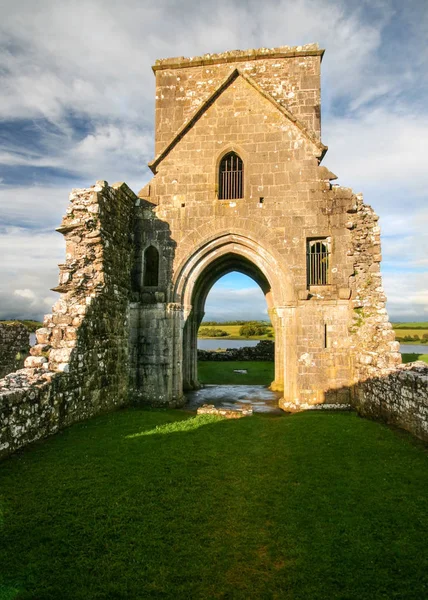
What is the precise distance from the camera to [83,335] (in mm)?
8930

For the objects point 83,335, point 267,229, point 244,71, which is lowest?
point 83,335

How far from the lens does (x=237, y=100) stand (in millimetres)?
12367

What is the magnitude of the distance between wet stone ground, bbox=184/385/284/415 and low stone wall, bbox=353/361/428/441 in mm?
2460

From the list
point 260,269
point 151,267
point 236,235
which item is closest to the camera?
point 236,235

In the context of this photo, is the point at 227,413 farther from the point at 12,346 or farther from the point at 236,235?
the point at 12,346

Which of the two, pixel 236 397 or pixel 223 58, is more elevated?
pixel 223 58

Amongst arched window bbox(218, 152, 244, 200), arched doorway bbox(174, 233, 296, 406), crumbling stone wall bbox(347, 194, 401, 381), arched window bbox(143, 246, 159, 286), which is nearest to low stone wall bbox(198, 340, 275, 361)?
arched doorway bbox(174, 233, 296, 406)

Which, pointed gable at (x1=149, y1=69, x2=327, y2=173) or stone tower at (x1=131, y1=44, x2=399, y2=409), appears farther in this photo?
pointed gable at (x1=149, y1=69, x2=327, y2=173)

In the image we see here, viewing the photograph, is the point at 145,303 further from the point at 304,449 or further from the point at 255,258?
the point at 304,449

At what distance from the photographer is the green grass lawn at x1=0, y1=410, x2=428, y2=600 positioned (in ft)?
11.6

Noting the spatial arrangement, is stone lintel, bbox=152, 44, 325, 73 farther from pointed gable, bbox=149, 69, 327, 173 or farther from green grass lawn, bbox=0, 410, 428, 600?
green grass lawn, bbox=0, 410, 428, 600

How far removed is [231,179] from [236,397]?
697 centimetres

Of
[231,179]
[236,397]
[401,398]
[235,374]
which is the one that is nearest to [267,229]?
[231,179]

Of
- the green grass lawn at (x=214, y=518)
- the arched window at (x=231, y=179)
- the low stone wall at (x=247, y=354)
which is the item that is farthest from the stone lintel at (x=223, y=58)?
the low stone wall at (x=247, y=354)
